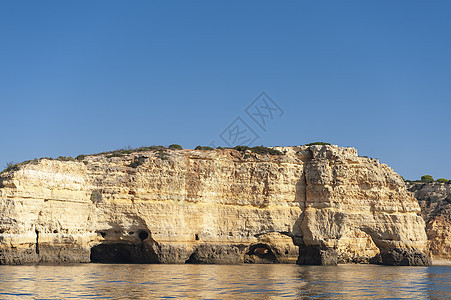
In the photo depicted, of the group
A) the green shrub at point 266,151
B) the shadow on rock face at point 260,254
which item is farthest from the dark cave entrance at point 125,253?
the green shrub at point 266,151

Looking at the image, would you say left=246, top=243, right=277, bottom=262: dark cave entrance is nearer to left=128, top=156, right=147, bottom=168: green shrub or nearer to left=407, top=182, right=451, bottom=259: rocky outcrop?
left=128, top=156, right=147, bottom=168: green shrub

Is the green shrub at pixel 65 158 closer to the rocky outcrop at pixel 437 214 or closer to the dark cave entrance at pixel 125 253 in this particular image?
the dark cave entrance at pixel 125 253

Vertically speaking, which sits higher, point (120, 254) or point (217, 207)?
point (217, 207)

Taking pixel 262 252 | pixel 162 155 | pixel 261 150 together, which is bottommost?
pixel 262 252

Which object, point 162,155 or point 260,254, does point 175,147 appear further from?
point 260,254

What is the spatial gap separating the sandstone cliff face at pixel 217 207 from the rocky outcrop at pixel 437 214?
1627 cm

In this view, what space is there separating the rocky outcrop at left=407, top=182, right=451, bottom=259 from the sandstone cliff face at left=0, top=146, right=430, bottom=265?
16.3 meters

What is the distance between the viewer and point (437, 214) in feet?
188

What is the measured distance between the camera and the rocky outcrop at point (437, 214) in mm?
55375

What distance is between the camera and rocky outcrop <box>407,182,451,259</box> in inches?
2180

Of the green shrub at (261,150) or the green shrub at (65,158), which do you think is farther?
the green shrub at (261,150)

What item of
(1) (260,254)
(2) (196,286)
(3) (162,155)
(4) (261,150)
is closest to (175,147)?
(3) (162,155)

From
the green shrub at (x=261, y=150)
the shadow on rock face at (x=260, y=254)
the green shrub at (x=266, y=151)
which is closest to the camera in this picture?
the green shrub at (x=261, y=150)

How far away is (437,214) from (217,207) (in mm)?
29589
